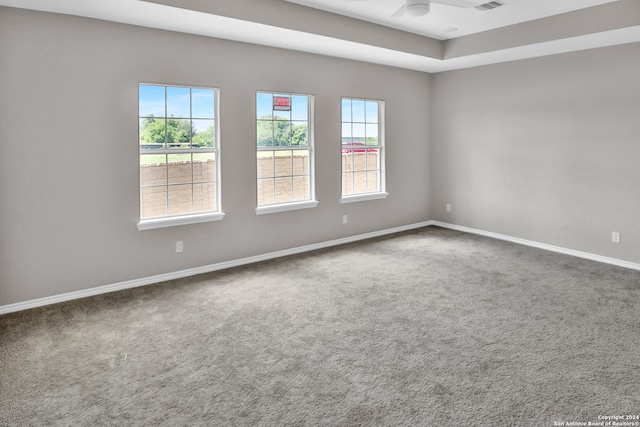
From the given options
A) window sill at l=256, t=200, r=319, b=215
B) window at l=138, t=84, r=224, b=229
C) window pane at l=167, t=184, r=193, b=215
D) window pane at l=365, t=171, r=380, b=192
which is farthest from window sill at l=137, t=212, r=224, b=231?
window pane at l=365, t=171, r=380, b=192

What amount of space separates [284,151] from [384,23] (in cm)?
194

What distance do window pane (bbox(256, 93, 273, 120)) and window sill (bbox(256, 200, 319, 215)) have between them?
1.09 m

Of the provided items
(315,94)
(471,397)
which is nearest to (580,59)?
(315,94)

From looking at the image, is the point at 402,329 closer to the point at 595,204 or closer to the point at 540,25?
the point at 595,204

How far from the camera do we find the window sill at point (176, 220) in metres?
4.23

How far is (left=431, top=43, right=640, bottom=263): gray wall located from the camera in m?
4.84

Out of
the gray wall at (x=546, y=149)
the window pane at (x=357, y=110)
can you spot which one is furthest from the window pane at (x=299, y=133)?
the gray wall at (x=546, y=149)

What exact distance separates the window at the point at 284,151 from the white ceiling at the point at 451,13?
1258 mm

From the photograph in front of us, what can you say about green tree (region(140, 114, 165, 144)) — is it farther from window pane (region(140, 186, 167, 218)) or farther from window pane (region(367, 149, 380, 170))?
window pane (region(367, 149, 380, 170))

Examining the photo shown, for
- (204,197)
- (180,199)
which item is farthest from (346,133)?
(180,199)

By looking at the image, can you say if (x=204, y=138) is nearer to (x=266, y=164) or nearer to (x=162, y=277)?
(x=266, y=164)

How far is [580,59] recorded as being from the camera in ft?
16.7

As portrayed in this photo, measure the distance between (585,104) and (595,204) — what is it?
4.01ft

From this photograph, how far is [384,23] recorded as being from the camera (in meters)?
5.00
